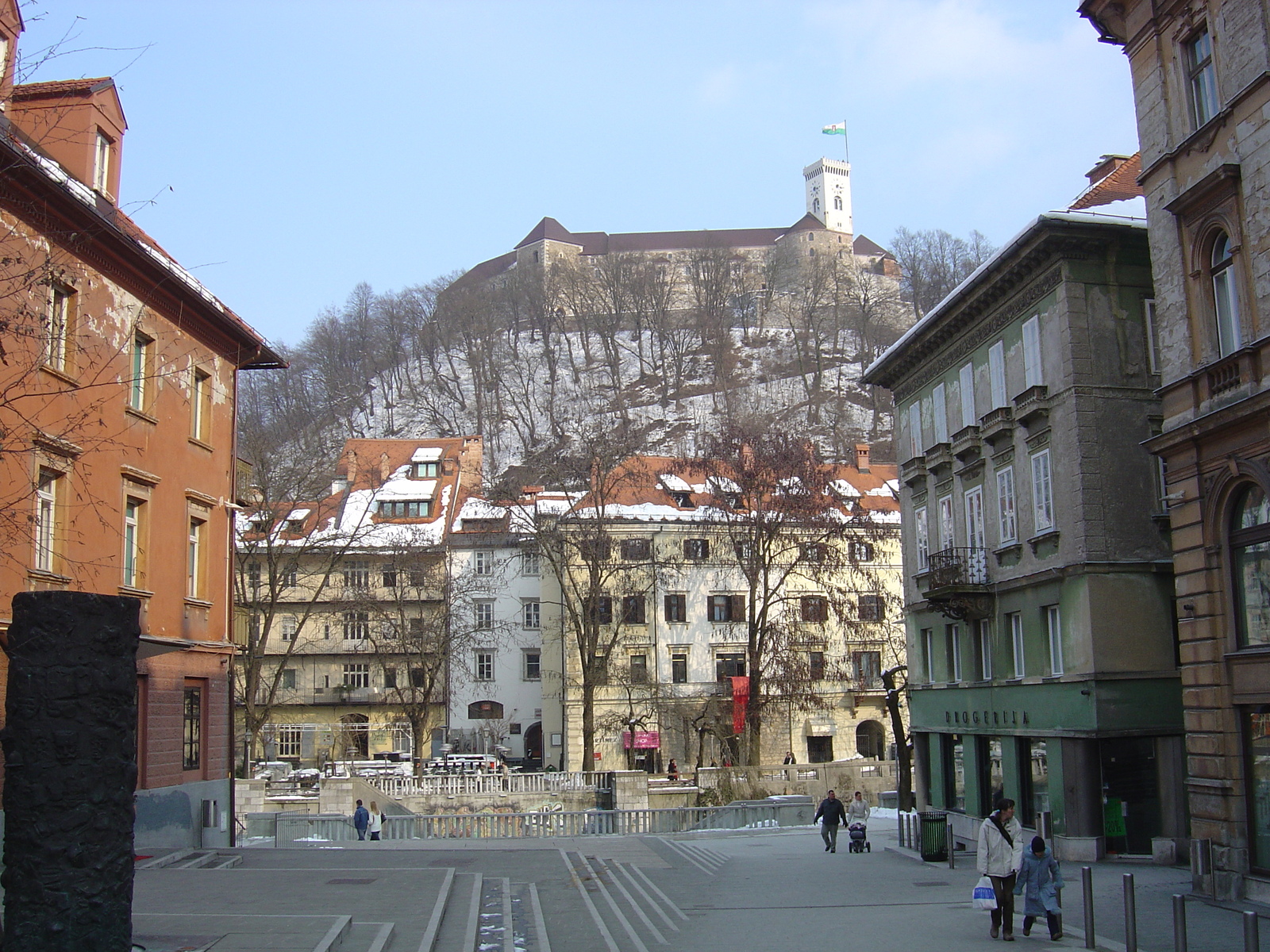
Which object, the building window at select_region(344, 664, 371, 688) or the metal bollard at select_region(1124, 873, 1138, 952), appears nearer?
the metal bollard at select_region(1124, 873, 1138, 952)

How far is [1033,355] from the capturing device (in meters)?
25.2

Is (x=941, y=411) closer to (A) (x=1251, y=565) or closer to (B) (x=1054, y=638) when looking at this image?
(B) (x=1054, y=638)

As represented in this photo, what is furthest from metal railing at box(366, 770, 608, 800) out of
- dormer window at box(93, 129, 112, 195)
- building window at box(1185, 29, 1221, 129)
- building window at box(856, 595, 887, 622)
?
building window at box(1185, 29, 1221, 129)

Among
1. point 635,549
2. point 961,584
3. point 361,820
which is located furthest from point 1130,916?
point 635,549

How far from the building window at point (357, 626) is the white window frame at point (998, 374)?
2953cm

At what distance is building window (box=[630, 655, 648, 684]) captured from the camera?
5278 cm

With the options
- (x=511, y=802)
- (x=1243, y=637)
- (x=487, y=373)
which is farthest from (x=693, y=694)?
(x=487, y=373)

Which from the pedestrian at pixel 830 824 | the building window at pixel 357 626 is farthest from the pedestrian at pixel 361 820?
the building window at pixel 357 626

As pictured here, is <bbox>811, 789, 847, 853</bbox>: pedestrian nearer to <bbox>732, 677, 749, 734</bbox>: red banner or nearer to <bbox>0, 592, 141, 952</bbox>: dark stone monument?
<bbox>732, 677, 749, 734</bbox>: red banner

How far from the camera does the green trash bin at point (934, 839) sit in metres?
23.4

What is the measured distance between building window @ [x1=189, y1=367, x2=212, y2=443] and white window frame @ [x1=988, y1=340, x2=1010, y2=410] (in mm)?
17352

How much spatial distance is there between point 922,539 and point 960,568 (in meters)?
4.37

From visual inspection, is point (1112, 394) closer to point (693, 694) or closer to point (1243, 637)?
point (1243, 637)

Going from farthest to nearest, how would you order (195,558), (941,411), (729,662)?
1. (729,662)
2. (941,411)
3. (195,558)
